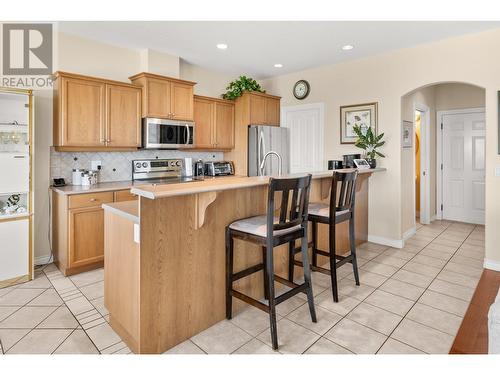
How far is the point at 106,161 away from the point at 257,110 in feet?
8.18

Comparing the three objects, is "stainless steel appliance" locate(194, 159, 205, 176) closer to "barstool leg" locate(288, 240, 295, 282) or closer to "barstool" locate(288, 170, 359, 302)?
"barstool" locate(288, 170, 359, 302)

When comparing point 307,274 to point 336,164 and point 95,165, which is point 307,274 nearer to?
point 336,164

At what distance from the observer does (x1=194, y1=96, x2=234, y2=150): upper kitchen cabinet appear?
4.87m

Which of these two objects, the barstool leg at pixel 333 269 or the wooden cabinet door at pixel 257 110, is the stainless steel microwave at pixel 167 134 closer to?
the wooden cabinet door at pixel 257 110

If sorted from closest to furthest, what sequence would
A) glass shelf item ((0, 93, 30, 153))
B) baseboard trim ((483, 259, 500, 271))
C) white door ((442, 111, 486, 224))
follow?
1. glass shelf item ((0, 93, 30, 153))
2. baseboard trim ((483, 259, 500, 271))
3. white door ((442, 111, 486, 224))

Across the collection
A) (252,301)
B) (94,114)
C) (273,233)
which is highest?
(94,114)

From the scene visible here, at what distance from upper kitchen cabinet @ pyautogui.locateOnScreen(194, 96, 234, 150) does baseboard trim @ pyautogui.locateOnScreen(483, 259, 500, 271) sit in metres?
3.80

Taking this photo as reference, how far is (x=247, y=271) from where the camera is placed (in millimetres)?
2465

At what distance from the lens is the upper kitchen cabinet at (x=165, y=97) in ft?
13.3

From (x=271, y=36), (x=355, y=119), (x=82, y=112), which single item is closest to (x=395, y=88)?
(x=355, y=119)

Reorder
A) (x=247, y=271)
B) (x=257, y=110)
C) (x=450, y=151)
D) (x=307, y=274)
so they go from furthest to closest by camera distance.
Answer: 1. (x=450, y=151)
2. (x=257, y=110)
3. (x=247, y=271)
4. (x=307, y=274)

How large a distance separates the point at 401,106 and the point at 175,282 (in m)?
3.81

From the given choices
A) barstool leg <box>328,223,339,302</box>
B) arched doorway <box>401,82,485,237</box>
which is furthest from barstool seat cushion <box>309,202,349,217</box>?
arched doorway <box>401,82,485,237</box>
